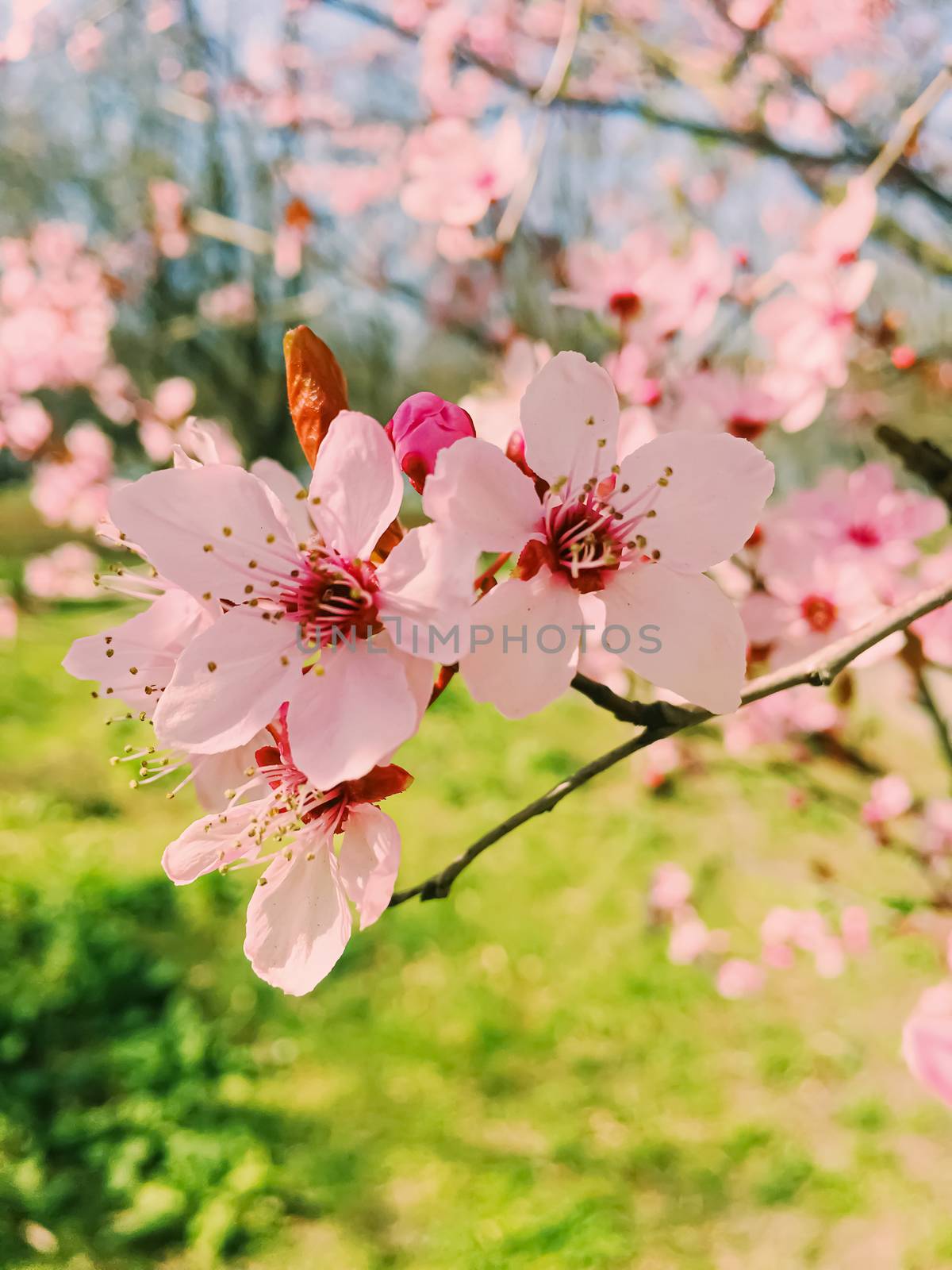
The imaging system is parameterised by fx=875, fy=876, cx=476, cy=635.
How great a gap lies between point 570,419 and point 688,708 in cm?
22

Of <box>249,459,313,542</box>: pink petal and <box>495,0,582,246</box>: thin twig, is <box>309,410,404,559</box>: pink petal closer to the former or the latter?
<box>249,459,313,542</box>: pink petal

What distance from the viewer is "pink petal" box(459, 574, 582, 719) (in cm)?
52

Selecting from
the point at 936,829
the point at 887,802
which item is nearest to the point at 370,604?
the point at 887,802

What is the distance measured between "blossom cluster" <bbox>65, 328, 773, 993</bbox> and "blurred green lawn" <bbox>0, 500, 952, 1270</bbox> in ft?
4.89

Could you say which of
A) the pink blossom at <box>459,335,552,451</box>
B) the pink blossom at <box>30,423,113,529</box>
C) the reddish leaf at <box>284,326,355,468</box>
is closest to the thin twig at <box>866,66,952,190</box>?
the pink blossom at <box>459,335,552,451</box>

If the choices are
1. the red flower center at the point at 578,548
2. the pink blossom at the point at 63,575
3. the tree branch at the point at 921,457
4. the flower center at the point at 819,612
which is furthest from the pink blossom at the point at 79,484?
the red flower center at the point at 578,548

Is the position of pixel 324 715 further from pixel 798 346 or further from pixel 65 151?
pixel 65 151

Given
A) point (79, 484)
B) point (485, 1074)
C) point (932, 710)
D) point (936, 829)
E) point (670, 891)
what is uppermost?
point (932, 710)

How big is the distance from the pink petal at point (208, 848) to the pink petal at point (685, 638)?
0.28 meters

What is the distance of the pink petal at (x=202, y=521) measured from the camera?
21.2 inches

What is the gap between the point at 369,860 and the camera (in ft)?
1.97

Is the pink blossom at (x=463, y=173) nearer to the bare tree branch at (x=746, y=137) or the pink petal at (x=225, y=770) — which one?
the bare tree branch at (x=746, y=137)

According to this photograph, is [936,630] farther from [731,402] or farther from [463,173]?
[463,173]

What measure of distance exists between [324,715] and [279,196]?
7.52m
